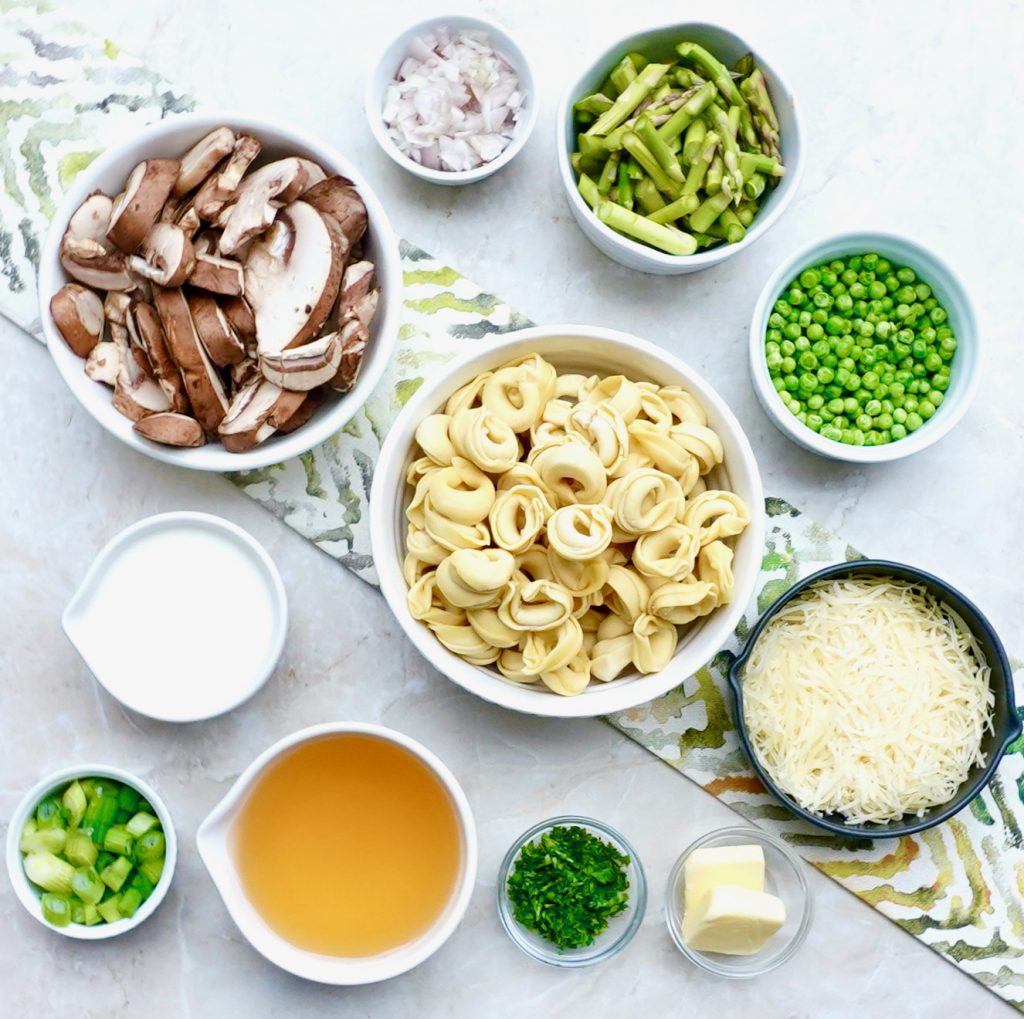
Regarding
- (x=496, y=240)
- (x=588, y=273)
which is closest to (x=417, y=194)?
(x=496, y=240)

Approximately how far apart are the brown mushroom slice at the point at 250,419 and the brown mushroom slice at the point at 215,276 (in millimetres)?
150

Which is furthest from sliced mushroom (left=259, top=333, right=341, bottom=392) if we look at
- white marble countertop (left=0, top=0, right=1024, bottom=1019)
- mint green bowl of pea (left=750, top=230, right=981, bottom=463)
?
mint green bowl of pea (left=750, top=230, right=981, bottom=463)

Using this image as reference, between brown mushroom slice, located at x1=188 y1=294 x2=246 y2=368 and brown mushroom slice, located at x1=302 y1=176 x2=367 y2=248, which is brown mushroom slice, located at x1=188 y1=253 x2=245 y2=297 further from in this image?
brown mushroom slice, located at x1=302 y1=176 x2=367 y2=248

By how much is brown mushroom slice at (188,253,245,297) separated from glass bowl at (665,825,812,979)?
1.20 meters

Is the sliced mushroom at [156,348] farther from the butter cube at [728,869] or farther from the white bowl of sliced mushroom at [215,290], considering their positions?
the butter cube at [728,869]

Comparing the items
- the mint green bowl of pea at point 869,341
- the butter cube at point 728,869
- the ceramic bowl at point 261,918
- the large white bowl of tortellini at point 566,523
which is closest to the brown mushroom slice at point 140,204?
the large white bowl of tortellini at point 566,523

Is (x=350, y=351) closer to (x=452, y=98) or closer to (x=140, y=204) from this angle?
(x=140, y=204)

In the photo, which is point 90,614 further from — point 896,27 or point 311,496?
point 896,27

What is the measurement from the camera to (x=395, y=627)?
1986 mm

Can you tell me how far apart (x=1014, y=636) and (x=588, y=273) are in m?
1.00

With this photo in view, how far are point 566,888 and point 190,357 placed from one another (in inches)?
41.4

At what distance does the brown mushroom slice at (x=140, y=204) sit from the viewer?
171 cm

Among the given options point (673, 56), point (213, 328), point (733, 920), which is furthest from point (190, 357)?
point (733, 920)

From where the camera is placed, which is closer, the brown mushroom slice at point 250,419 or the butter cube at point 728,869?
the brown mushroom slice at point 250,419
